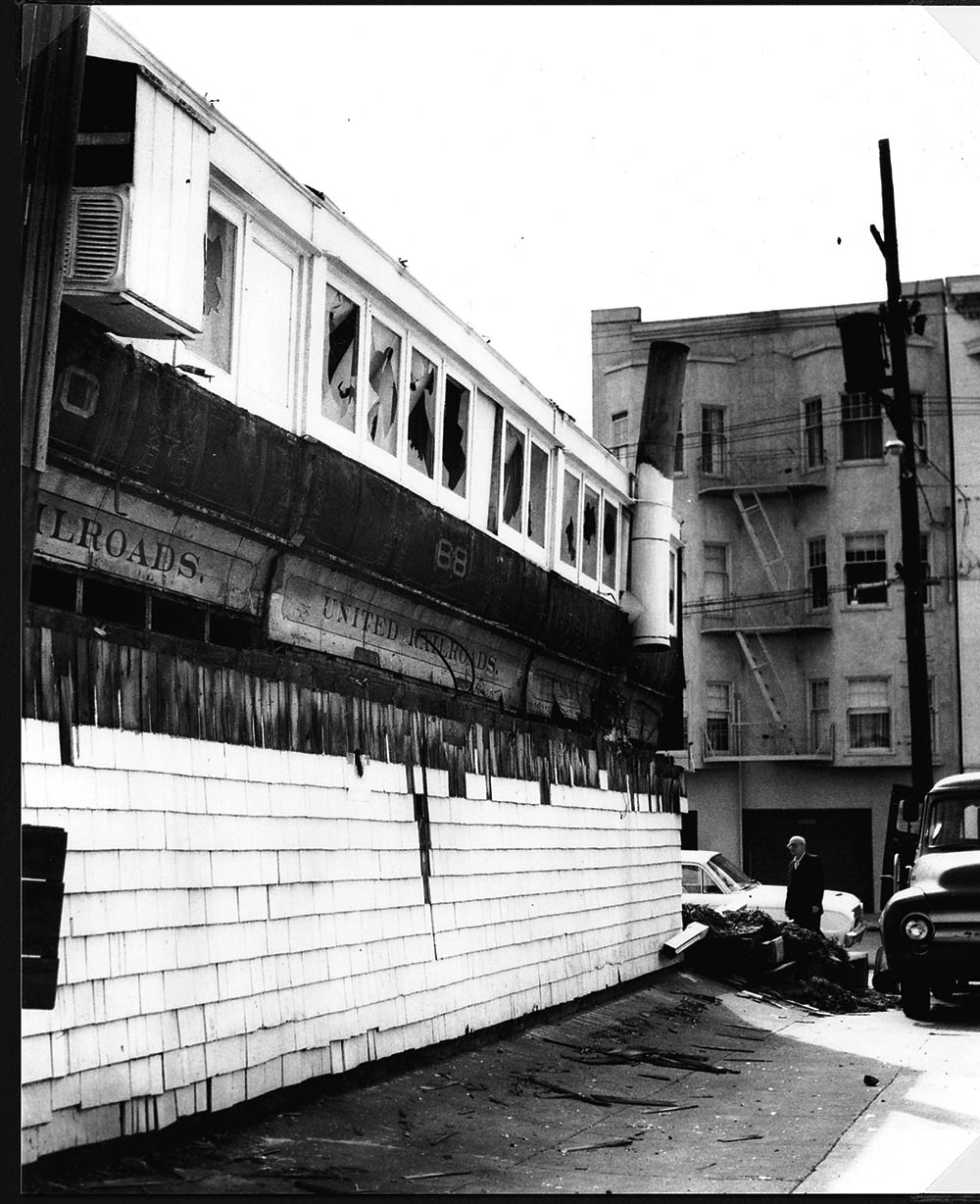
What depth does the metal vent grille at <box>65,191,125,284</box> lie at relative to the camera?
628 centimetres

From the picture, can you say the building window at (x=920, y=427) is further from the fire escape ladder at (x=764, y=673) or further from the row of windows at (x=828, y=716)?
the fire escape ladder at (x=764, y=673)

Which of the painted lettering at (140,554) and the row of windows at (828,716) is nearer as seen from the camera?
the painted lettering at (140,554)

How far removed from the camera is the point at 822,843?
27359 millimetres

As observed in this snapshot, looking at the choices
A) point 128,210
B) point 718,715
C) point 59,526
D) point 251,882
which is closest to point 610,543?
point 251,882

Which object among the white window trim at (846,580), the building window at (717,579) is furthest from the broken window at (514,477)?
the building window at (717,579)

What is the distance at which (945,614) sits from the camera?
71.4 feet

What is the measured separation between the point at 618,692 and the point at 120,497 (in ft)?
30.5

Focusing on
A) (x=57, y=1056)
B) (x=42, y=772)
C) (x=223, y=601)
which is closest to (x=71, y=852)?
(x=42, y=772)

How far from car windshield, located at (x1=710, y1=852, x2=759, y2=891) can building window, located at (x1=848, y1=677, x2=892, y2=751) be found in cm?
882

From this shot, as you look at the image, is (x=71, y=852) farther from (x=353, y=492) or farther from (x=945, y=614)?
(x=945, y=614)

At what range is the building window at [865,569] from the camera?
26.8m

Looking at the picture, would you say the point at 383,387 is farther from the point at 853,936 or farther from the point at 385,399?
the point at 853,936

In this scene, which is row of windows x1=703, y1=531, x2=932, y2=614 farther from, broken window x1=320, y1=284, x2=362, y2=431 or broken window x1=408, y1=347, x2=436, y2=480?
broken window x1=320, y1=284, x2=362, y2=431

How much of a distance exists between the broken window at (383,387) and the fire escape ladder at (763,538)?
1973 centimetres
